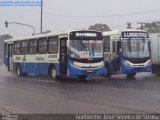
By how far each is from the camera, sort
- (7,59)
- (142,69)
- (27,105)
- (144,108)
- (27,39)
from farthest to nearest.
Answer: (7,59) → (27,39) → (142,69) → (27,105) → (144,108)

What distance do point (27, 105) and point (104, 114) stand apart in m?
3.63

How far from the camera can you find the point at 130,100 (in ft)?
52.9

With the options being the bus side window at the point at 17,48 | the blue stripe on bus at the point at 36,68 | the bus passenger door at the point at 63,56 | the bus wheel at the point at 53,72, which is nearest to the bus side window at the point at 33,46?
the blue stripe on bus at the point at 36,68

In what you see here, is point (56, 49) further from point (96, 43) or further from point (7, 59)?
point (7, 59)

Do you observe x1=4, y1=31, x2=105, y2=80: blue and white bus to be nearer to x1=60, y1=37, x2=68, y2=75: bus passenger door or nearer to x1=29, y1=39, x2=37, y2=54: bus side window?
x1=60, y1=37, x2=68, y2=75: bus passenger door

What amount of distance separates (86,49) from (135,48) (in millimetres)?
3786

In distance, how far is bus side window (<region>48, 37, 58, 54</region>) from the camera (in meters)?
26.7

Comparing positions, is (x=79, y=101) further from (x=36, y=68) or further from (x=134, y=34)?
(x=36, y=68)

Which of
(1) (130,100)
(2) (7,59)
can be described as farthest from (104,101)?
(2) (7,59)

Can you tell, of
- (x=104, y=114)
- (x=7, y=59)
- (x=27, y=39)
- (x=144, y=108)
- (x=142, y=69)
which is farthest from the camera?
(x=7, y=59)

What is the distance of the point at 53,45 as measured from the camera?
27031mm

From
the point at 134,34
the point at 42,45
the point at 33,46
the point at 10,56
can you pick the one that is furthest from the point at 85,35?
the point at 10,56

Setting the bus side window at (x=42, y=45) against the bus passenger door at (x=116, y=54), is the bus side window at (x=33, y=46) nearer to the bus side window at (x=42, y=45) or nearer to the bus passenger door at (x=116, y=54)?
the bus side window at (x=42, y=45)

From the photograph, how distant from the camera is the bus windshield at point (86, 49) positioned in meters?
25.2
